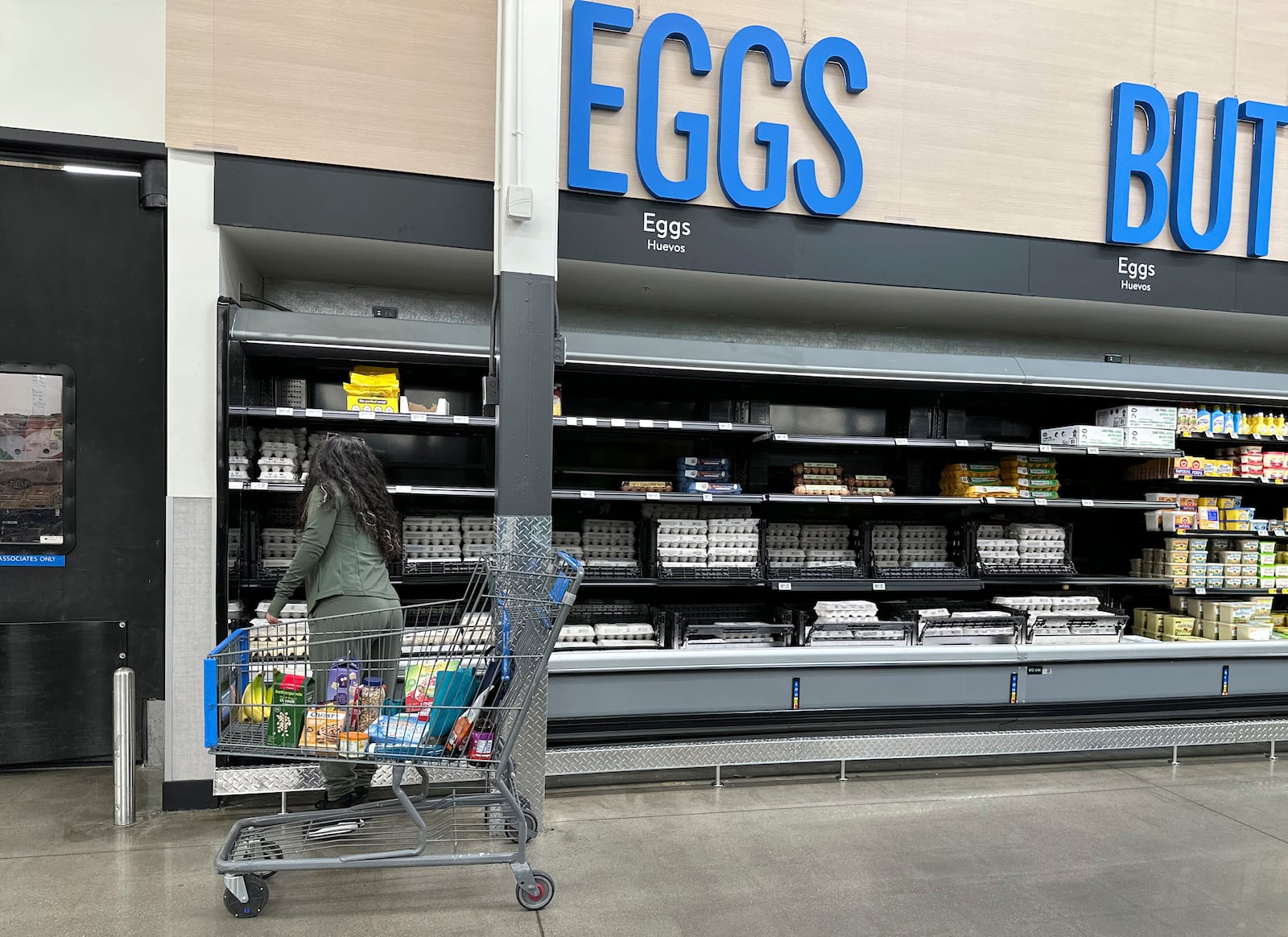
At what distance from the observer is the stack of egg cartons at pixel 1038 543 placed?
206 inches

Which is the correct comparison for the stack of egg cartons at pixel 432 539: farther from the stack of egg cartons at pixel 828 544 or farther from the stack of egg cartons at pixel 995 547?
the stack of egg cartons at pixel 995 547

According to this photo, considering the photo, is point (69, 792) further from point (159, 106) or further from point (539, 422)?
point (159, 106)

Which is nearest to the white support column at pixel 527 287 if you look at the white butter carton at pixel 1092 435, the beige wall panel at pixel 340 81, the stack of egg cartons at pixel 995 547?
the beige wall panel at pixel 340 81

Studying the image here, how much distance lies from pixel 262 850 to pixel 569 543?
A: 221 cm

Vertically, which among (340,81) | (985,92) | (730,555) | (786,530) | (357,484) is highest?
(985,92)

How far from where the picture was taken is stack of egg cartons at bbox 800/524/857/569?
5047 mm

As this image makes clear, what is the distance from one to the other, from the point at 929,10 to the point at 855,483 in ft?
9.25

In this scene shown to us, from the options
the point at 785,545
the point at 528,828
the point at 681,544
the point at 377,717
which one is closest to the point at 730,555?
the point at 681,544

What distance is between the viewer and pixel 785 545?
511 centimetres

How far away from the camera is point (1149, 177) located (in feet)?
16.4

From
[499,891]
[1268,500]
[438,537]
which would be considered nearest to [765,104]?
[438,537]

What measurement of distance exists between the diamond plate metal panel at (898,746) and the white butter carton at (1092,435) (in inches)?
69.4

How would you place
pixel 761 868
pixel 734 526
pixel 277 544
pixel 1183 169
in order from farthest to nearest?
1. pixel 1183 169
2. pixel 734 526
3. pixel 277 544
4. pixel 761 868

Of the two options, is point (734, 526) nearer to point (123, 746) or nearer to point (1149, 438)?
point (1149, 438)
